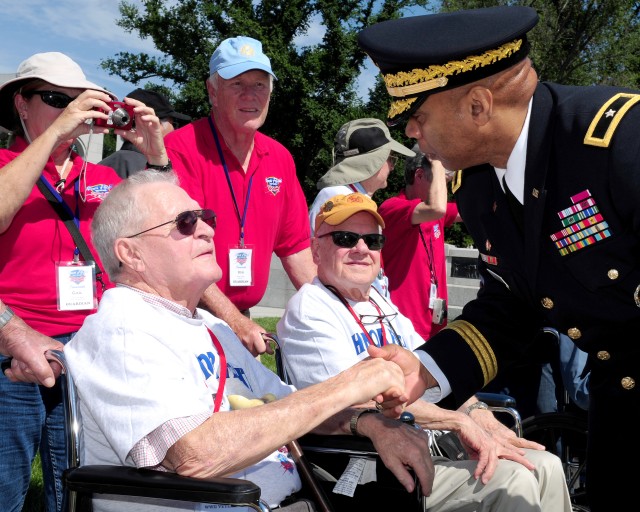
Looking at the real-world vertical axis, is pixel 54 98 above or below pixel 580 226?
above

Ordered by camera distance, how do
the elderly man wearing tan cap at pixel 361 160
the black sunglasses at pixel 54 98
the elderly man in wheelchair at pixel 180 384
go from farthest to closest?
the elderly man wearing tan cap at pixel 361 160
the black sunglasses at pixel 54 98
the elderly man in wheelchair at pixel 180 384

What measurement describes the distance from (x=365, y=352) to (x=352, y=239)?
1.77 feet

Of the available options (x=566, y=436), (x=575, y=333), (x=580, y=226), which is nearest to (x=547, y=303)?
(x=575, y=333)

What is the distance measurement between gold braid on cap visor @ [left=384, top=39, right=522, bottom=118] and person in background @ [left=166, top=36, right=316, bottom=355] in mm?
1924

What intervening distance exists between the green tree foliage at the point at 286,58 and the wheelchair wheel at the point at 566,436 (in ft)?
68.7

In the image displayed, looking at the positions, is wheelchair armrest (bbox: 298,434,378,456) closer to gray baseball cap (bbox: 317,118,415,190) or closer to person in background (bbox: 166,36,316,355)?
person in background (bbox: 166,36,316,355)

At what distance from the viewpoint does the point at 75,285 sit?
291 centimetres

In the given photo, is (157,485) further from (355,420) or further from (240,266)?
(240,266)

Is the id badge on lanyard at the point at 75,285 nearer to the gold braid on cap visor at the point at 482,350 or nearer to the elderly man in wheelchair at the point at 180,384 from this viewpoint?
the elderly man in wheelchair at the point at 180,384

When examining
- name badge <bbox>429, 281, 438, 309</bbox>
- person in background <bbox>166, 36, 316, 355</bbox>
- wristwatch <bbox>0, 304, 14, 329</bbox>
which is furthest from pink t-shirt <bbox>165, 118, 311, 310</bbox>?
wristwatch <bbox>0, 304, 14, 329</bbox>

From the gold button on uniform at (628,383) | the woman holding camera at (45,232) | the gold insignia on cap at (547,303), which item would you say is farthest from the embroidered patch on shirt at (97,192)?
the gold button on uniform at (628,383)

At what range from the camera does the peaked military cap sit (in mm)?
1962

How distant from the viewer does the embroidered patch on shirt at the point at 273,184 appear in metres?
4.07

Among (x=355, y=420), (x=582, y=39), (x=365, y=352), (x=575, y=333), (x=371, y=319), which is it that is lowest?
(x=355, y=420)
